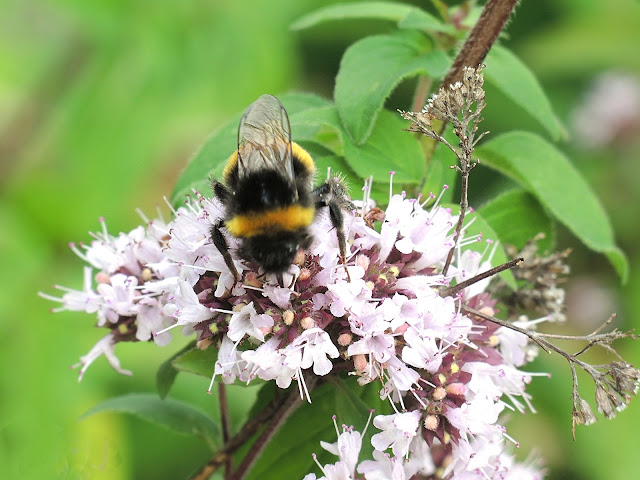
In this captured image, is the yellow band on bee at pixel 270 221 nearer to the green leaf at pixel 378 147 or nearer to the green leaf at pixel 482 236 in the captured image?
the green leaf at pixel 378 147

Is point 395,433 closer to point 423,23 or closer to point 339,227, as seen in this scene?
point 339,227

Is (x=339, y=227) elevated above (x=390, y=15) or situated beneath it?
situated beneath

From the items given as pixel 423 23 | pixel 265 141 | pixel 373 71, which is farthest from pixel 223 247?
pixel 423 23

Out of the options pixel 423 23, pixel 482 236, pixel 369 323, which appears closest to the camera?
pixel 369 323

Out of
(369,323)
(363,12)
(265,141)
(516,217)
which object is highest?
(363,12)

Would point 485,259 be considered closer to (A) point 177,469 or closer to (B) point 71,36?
(A) point 177,469

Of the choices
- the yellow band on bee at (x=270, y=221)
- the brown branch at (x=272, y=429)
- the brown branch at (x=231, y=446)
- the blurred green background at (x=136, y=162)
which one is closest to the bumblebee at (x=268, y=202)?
the yellow band on bee at (x=270, y=221)

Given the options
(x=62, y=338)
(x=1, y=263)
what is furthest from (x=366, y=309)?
(x=1, y=263)
